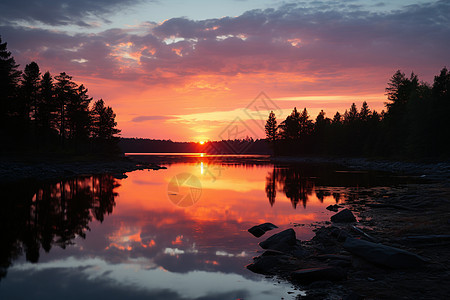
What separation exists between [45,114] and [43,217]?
196 ft

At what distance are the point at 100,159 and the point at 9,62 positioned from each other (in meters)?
26.1

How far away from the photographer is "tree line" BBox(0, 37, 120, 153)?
58.3 m

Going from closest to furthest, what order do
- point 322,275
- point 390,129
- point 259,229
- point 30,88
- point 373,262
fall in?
point 322,275 → point 373,262 → point 259,229 → point 30,88 → point 390,129

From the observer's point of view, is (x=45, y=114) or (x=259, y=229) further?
(x=45, y=114)

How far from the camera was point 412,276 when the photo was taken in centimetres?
853

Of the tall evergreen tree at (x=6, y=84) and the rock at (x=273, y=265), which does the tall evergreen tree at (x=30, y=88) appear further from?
the rock at (x=273, y=265)

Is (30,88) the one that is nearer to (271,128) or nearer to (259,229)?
(259,229)

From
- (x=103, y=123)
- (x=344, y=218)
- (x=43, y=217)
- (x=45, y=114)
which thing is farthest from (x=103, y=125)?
(x=344, y=218)

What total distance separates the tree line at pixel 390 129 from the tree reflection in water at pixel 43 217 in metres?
58.4

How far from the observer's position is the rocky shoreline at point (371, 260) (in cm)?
792

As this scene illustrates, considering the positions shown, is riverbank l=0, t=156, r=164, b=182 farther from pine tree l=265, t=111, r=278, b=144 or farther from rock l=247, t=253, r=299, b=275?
pine tree l=265, t=111, r=278, b=144

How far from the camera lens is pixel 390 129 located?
78500 millimetres

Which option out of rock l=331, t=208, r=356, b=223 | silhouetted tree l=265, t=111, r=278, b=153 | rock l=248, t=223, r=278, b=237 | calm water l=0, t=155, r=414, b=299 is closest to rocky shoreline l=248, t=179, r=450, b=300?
rock l=248, t=223, r=278, b=237

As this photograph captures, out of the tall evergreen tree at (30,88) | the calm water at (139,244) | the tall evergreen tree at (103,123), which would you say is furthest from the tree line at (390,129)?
the tall evergreen tree at (30,88)
